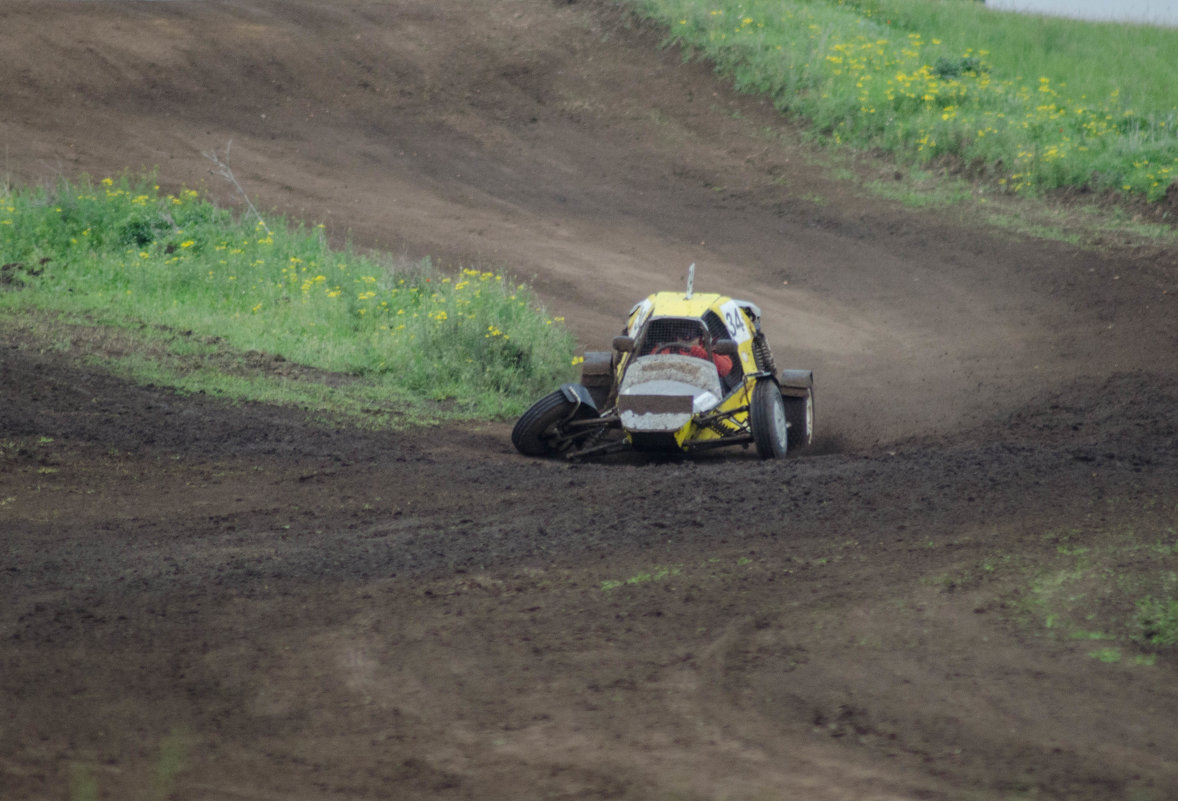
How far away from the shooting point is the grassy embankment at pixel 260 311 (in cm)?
1324

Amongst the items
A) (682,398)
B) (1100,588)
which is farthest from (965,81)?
(1100,588)

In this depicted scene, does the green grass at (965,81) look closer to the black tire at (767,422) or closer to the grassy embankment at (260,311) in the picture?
the grassy embankment at (260,311)

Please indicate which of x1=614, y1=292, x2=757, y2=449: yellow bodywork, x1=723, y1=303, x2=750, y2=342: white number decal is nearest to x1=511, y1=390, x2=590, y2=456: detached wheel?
x1=614, y1=292, x2=757, y2=449: yellow bodywork

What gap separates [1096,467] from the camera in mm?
8680

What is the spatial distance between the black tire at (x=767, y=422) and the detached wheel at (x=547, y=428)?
1.57 metres

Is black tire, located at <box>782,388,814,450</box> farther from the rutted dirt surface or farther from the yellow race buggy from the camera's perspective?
the rutted dirt surface

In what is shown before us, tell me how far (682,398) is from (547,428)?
130 centimetres

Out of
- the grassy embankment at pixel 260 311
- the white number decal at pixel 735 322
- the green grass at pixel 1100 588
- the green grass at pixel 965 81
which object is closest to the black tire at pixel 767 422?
the white number decal at pixel 735 322

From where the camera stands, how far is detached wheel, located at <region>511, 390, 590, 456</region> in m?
10.8

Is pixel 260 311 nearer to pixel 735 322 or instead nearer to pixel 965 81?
pixel 735 322

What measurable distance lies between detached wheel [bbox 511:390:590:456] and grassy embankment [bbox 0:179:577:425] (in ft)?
5.60

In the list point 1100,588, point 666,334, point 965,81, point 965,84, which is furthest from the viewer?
point 965,81

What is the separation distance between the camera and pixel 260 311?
1552 centimetres

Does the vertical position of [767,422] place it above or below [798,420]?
above
